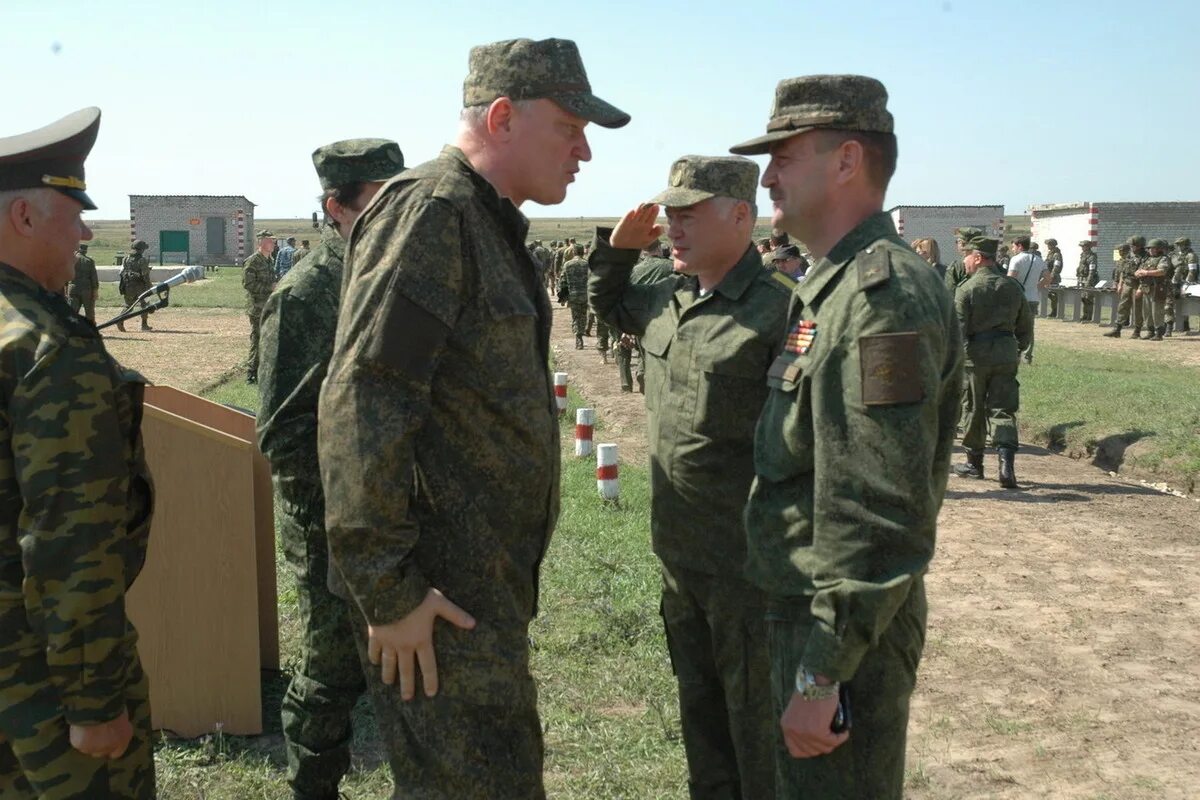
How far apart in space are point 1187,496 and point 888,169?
896 centimetres

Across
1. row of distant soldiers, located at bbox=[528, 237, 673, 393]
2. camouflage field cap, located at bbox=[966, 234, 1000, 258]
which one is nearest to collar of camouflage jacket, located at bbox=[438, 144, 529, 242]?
row of distant soldiers, located at bbox=[528, 237, 673, 393]

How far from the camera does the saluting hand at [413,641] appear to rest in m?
2.49

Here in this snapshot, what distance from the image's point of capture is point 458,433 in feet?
8.52

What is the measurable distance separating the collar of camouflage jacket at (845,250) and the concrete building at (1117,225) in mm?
37546

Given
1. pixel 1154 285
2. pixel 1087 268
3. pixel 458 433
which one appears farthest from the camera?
pixel 1087 268

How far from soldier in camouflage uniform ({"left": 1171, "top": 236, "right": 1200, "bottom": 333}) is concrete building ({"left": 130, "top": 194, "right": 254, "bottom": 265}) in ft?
180

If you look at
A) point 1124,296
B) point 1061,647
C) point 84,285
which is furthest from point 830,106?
point 1124,296

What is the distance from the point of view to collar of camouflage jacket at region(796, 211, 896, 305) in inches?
110

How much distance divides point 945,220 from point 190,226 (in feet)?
144

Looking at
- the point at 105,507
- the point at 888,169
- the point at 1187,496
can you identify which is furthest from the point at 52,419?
the point at 1187,496

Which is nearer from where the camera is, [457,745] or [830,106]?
[457,745]

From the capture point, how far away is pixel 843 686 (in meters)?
2.62

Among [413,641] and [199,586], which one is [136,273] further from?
[413,641]

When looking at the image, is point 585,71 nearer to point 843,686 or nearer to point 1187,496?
point 843,686
